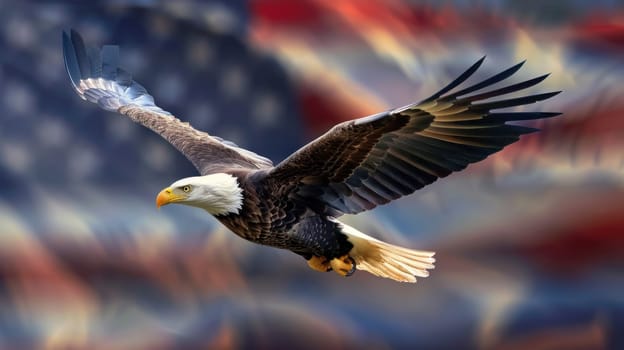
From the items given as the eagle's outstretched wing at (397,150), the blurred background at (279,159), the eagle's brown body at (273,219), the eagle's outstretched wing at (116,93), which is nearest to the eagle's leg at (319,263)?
the eagle's brown body at (273,219)

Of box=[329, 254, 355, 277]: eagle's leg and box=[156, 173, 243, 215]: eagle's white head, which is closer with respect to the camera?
box=[156, 173, 243, 215]: eagle's white head

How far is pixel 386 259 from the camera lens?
3439mm

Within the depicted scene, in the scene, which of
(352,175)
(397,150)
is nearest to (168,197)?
(352,175)

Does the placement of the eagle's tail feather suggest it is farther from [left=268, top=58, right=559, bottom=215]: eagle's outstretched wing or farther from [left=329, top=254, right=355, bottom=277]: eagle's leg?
[left=268, top=58, right=559, bottom=215]: eagle's outstretched wing

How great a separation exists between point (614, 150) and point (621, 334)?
904 mm

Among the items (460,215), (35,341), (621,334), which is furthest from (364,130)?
(35,341)

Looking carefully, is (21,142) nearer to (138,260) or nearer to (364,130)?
(138,260)

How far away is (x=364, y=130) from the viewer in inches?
110

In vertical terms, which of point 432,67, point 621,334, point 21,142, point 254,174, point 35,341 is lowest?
point 35,341

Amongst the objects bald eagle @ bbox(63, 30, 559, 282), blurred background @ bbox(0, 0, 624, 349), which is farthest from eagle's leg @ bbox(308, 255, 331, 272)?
blurred background @ bbox(0, 0, 624, 349)

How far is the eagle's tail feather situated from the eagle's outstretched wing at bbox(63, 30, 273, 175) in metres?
0.46

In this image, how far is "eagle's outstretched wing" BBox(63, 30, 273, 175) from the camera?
3723mm

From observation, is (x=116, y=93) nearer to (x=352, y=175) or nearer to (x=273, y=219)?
(x=273, y=219)

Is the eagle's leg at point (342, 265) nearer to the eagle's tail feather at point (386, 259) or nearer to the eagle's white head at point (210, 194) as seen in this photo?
the eagle's tail feather at point (386, 259)
